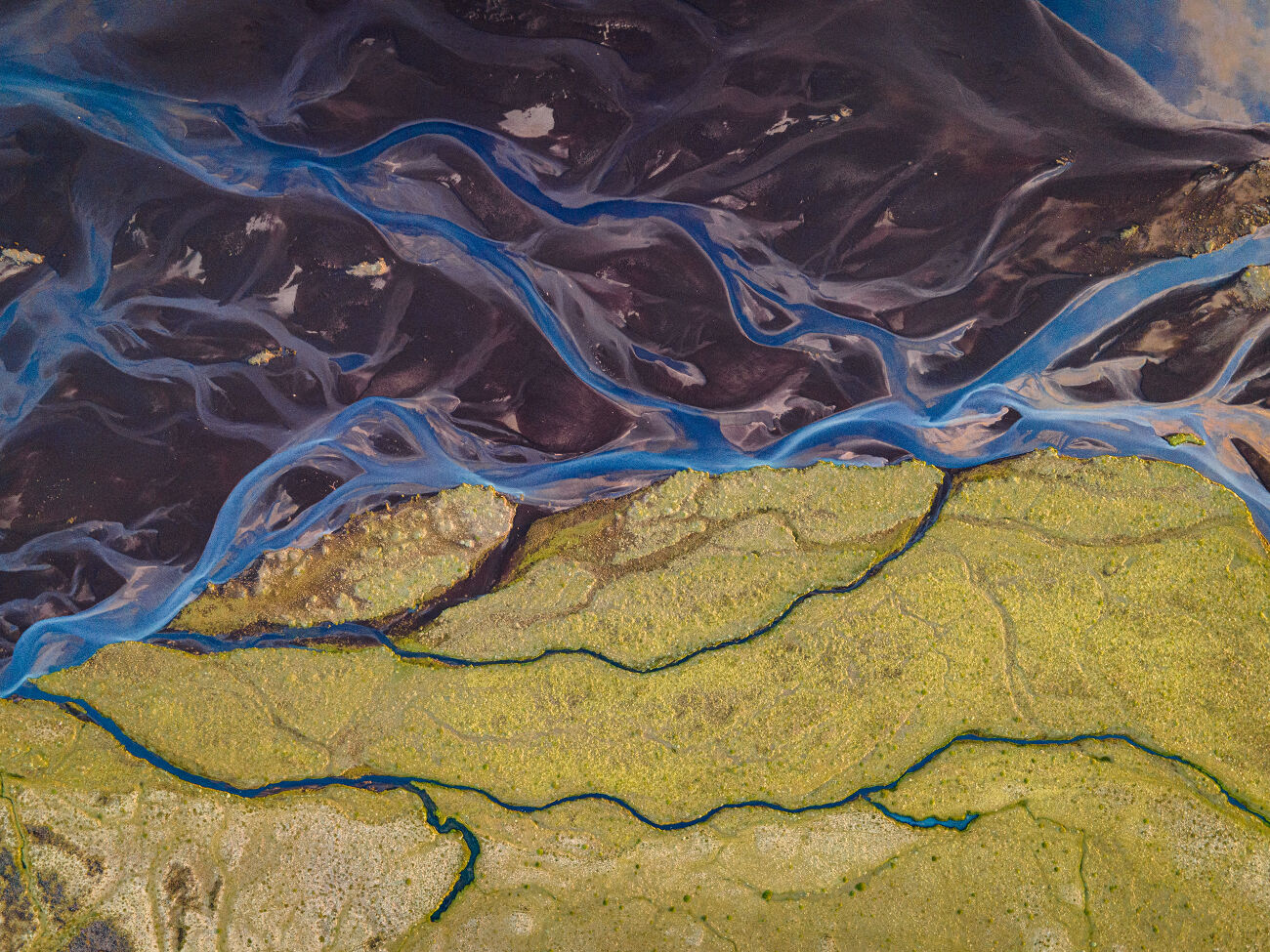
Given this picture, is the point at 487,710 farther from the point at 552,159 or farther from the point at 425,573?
the point at 552,159

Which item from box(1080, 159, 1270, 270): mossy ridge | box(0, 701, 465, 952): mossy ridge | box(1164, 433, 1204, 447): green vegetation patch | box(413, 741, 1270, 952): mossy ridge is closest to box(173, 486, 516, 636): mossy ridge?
box(0, 701, 465, 952): mossy ridge

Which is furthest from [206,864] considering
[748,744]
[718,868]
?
[748,744]

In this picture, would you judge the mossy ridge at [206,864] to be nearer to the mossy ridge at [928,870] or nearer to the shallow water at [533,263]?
the mossy ridge at [928,870]

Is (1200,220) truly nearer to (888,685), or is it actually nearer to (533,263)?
(888,685)

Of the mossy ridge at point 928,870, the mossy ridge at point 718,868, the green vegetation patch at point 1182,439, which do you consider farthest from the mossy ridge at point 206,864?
the green vegetation patch at point 1182,439

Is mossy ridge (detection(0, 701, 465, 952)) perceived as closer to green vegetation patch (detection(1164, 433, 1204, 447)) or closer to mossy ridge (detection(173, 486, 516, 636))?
mossy ridge (detection(173, 486, 516, 636))

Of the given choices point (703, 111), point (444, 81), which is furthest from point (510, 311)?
point (703, 111)

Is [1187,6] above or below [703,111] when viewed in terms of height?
above
